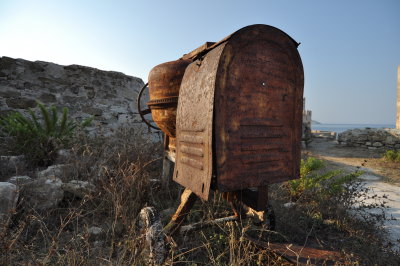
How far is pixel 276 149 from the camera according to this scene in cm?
176

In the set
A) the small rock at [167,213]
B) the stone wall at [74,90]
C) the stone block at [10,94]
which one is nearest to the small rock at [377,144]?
the stone wall at [74,90]

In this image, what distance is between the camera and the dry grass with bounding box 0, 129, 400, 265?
5.88 ft

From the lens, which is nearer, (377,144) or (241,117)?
(241,117)

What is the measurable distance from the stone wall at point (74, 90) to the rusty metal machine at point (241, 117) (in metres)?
3.61

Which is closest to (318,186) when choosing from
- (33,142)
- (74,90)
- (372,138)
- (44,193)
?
(44,193)

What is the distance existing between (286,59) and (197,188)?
4.15ft

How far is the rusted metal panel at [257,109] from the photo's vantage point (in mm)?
1505

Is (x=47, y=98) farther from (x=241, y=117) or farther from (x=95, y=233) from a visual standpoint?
(x=241, y=117)

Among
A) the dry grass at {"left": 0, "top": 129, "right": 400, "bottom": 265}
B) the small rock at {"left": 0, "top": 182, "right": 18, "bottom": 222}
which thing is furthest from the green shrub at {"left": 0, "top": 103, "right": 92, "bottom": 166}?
the small rock at {"left": 0, "top": 182, "right": 18, "bottom": 222}

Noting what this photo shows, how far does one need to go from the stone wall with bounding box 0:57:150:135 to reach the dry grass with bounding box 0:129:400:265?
6.19ft

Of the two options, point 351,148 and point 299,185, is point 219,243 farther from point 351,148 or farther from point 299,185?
point 351,148

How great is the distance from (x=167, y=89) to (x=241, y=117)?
3.46 ft

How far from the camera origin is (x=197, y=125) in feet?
5.38

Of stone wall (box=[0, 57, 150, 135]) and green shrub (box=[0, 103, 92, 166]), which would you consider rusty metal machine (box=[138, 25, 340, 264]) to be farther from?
stone wall (box=[0, 57, 150, 135])
